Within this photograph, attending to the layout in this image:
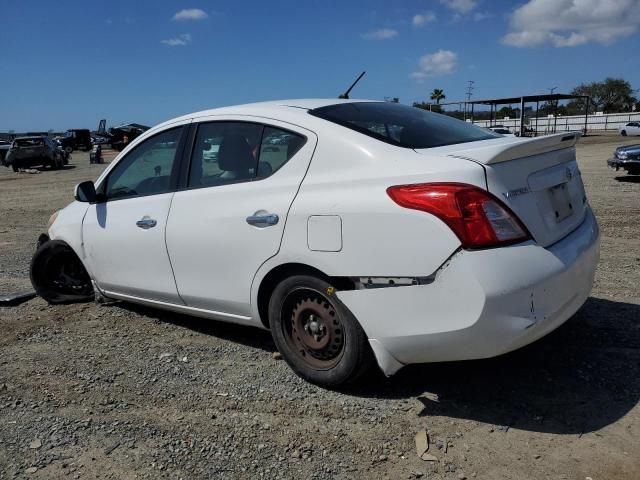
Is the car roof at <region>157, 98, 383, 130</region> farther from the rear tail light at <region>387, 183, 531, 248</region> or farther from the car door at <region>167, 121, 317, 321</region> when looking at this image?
the rear tail light at <region>387, 183, 531, 248</region>

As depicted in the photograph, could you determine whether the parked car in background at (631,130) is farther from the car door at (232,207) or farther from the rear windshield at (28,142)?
the car door at (232,207)

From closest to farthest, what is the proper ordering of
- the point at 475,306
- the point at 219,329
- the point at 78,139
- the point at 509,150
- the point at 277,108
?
1. the point at 475,306
2. the point at 509,150
3. the point at 277,108
4. the point at 219,329
5. the point at 78,139

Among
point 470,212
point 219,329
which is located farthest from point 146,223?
point 470,212

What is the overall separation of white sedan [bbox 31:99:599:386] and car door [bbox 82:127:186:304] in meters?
0.02

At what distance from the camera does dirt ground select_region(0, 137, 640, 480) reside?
277 cm

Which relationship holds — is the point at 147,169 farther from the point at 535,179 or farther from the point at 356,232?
the point at 535,179

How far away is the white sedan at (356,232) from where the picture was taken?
9.23 ft

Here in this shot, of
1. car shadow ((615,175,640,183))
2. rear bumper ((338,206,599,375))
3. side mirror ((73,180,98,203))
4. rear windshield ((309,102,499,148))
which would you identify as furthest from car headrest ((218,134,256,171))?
car shadow ((615,175,640,183))

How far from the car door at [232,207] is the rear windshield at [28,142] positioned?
92.7ft

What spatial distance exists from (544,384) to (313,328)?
4.43 ft

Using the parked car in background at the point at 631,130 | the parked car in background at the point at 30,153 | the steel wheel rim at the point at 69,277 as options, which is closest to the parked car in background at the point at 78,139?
the parked car in background at the point at 30,153

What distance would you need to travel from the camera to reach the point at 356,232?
3.03 metres

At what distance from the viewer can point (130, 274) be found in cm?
445

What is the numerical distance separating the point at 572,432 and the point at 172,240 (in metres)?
2.64
